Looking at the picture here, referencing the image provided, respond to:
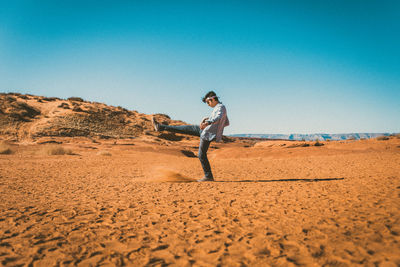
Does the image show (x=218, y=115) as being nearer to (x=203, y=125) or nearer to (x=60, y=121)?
(x=203, y=125)

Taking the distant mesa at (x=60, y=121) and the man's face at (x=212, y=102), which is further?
the distant mesa at (x=60, y=121)

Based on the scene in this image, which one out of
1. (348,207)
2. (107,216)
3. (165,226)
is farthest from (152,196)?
(348,207)

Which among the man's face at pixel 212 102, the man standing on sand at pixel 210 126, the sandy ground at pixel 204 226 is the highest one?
the man's face at pixel 212 102

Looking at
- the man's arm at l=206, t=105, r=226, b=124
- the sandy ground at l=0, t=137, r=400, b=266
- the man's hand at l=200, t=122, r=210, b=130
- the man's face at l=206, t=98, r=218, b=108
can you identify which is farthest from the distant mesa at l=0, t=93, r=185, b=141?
the sandy ground at l=0, t=137, r=400, b=266

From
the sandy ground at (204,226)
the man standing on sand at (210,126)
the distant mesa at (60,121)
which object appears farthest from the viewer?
the distant mesa at (60,121)

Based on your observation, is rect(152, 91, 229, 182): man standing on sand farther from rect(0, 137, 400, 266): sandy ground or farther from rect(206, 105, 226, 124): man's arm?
rect(0, 137, 400, 266): sandy ground

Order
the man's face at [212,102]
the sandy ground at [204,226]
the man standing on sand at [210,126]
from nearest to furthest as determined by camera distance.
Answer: the sandy ground at [204,226]
the man standing on sand at [210,126]
the man's face at [212,102]

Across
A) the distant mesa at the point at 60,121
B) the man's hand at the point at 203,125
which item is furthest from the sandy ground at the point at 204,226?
the distant mesa at the point at 60,121

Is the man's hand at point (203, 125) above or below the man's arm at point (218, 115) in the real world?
below

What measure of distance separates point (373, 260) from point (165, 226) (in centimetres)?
212

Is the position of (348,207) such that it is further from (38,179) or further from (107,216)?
(38,179)

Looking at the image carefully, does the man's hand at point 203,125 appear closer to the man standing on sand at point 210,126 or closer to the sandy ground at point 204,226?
the man standing on sand at point 210,126

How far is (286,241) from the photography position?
2.40m

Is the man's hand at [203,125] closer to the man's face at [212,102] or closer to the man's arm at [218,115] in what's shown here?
the man's arm at [218,115]
